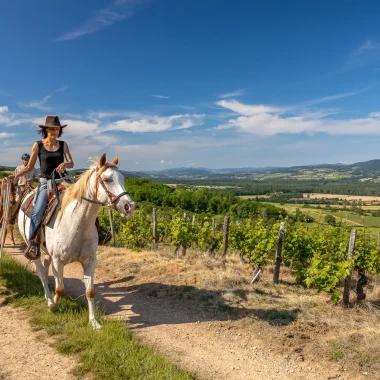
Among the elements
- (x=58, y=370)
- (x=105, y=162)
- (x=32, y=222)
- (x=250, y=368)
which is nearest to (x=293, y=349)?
(x=250, y=368)

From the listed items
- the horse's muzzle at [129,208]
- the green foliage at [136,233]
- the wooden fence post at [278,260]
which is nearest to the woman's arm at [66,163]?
the horse's muzzle at [129,208]

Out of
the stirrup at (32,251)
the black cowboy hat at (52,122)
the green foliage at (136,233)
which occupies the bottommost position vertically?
the green foliage at (136,233)

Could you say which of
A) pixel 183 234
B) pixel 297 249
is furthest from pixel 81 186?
pixel 183 234

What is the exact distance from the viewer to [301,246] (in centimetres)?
920

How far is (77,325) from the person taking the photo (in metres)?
4.82

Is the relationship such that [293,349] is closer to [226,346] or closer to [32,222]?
[226,346]

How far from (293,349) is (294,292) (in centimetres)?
277

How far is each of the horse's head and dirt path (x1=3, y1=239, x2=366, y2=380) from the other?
7.53ft

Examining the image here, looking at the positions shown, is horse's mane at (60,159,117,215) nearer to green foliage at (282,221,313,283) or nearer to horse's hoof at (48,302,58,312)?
horse's hoof at (48,302,58,312)

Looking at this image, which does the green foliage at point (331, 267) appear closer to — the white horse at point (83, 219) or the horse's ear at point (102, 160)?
the white horse at point (83, 219)

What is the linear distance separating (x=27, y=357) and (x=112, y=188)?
2.62 meters

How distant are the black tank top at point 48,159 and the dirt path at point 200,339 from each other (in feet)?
9.53

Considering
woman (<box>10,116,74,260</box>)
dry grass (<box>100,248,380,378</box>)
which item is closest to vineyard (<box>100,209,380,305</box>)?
dry grass (<box>100,248,380,378</box>)

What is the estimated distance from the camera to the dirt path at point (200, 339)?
4186mm
